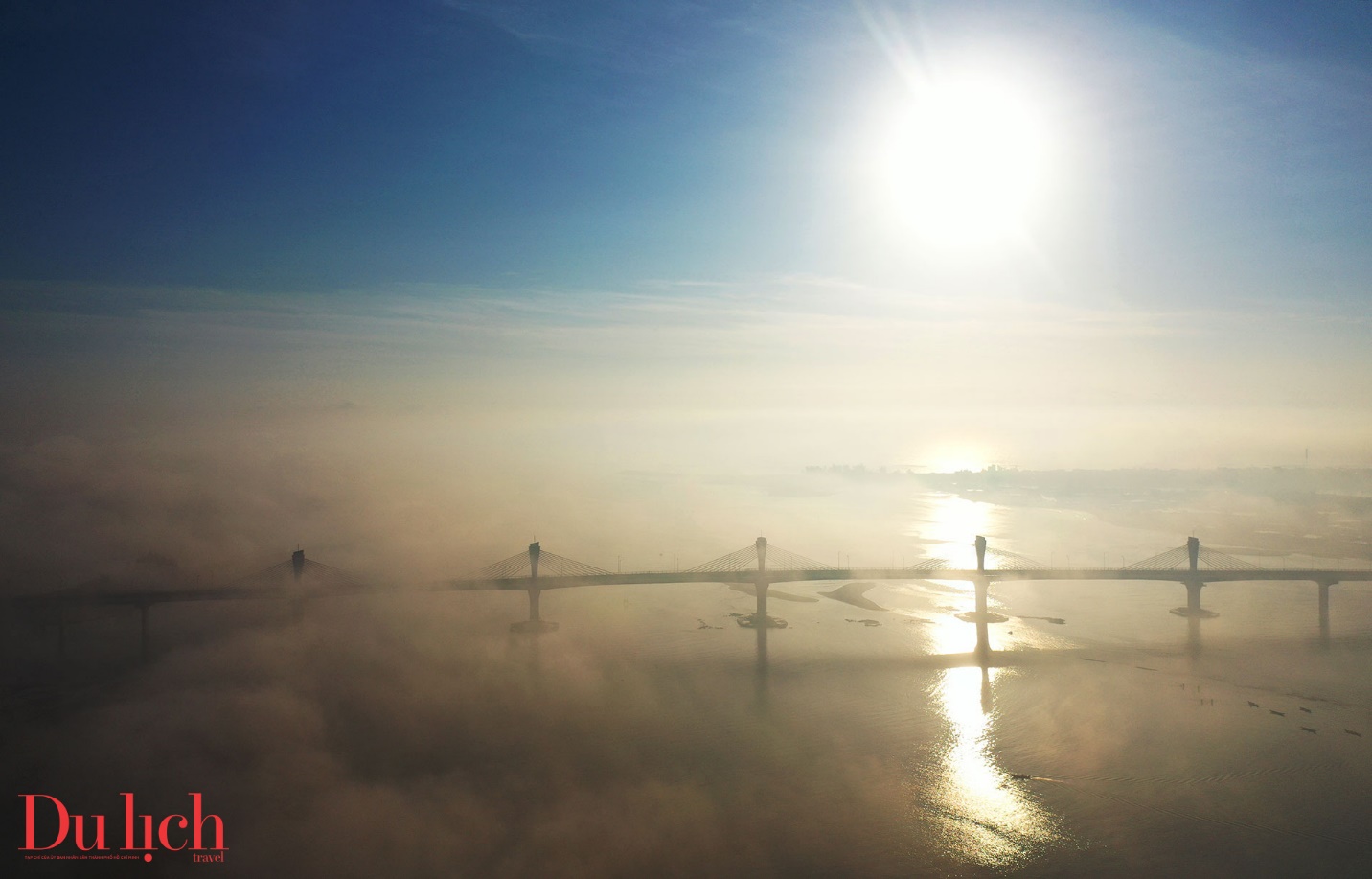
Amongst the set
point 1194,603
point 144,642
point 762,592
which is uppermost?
point 762,592

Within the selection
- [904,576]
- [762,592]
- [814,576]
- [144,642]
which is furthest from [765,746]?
[144,642]

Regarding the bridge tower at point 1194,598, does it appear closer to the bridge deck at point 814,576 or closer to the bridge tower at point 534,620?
the bridge deck at point 814,576

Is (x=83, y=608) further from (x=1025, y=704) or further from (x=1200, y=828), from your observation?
(x=1200, y=828)

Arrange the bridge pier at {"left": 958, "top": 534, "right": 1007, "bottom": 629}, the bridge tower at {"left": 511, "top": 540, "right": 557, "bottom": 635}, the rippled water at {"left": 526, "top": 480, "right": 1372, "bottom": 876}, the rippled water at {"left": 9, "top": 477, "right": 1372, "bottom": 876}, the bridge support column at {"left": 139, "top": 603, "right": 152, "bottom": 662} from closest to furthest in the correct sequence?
1. the rippled water at {"left": 9, "top": 477, "right": 1372, "bottom": 876}
2. the rippled water at {"left": 526, "top": 480, "right": 1372, "bottom": 876}
3. the bridge support column at {"left": 139, "top": 603, "right": 152, "bottom": 662}
4. the bridge pier at {"left": 958, "top": 534, "right": 1007, "bottom": 629}
5. the bridge tower at {"left": 511, "top": 540, "right": 557, "bottom": 635}

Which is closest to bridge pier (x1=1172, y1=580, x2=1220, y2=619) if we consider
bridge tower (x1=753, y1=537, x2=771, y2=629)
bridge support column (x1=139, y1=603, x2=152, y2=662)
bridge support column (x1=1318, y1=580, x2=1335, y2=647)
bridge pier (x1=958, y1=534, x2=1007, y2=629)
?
bridge support column (x1=1318, y1=580, x2=1335, y2=647)

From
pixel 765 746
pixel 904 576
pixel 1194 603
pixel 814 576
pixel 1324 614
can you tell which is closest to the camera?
pixel 765 746

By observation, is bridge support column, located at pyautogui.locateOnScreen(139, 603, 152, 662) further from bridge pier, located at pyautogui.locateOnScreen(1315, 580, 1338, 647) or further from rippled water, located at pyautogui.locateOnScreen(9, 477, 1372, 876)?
bridge pier, located at pyautogui.locateOnScreen(1315, 580, 1338, 647)

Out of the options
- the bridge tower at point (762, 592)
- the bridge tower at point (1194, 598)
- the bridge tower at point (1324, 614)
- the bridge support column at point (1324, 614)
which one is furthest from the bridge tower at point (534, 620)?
the bridge support column at point (1324, 614)

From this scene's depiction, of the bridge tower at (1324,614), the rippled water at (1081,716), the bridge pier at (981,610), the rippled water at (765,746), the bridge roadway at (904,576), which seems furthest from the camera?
the bridge pier at (981,610)

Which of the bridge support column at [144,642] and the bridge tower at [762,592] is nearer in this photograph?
the bridge support column at [144,642]

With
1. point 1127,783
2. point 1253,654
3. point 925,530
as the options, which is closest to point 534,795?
point 1127,783

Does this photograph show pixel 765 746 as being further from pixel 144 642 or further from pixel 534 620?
pixel 144 642
